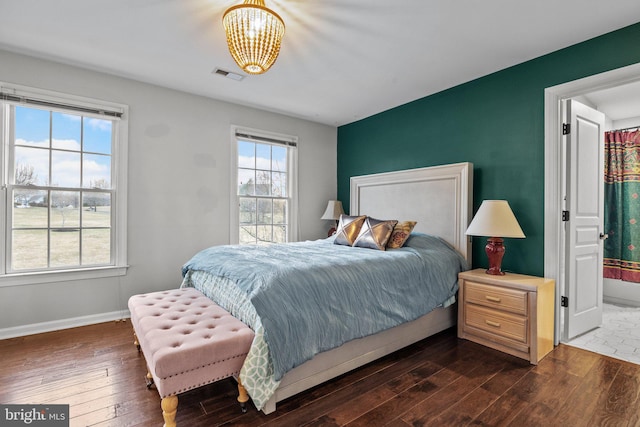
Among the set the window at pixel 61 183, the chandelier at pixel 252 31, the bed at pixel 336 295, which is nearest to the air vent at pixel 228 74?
the window at pixel 61 183

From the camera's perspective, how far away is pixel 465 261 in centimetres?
311

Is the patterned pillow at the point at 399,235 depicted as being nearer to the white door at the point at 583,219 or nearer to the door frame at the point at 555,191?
the door frame at the point at 555,191

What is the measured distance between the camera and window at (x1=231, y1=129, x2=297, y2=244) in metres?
4.21

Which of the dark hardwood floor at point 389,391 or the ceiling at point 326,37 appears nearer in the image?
the dark hardwood floor at point 389,391

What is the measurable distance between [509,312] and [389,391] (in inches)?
49.6

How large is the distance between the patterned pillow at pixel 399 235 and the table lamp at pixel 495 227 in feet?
1.95

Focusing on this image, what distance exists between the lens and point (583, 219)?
2871 mm

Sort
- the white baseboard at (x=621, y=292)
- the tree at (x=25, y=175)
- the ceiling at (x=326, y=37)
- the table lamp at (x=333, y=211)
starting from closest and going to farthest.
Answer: the ceiling at (x=326, y=37)
the tree at (x=25, y=175)
the white baseboard at (x=621, y=292)
the table lamp at (x=333, y=211)

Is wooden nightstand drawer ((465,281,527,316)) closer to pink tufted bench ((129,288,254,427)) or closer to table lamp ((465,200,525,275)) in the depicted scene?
table lamp ((465,200,525,275))

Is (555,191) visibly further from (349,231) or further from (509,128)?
(349,231)

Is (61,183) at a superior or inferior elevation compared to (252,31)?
inferior

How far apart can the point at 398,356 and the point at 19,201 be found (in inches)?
146

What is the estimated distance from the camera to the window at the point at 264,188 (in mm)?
4215

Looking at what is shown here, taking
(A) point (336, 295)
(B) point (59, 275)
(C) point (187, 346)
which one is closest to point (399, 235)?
(A) point (336, 295)
